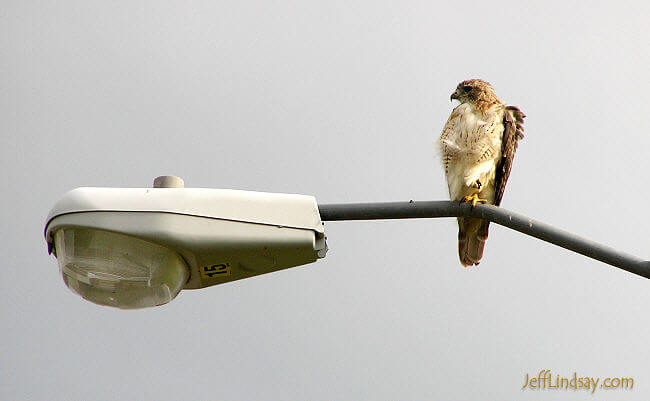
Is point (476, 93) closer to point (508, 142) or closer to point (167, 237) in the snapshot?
point (508, 142)

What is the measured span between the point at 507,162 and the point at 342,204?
11.7 feet

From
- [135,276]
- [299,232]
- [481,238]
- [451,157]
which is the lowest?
[135,276]

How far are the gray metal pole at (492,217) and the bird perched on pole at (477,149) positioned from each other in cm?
283

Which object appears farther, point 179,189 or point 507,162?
point 507,162

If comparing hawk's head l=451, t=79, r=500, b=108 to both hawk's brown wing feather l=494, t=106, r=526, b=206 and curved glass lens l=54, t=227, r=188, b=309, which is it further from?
curved glass lens l=54, t=227, r=188, b=309

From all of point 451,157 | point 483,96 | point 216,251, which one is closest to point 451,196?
point 451,157

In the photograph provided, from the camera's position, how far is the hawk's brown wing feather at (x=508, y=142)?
6702 mm

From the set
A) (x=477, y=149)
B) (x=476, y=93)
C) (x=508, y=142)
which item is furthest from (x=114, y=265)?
(x=476, y=93)

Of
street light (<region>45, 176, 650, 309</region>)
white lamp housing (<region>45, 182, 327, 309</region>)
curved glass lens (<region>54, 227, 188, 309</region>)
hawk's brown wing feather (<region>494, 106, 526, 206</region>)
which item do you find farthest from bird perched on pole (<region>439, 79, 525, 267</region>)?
curved glass lens (<region>54, 227, 188, 309</region>)

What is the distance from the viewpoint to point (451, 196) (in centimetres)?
679

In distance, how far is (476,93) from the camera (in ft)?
22.8

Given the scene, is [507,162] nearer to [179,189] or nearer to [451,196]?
[451,196]

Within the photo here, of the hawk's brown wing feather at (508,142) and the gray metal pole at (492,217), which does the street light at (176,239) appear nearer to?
the gray metal pole at (492,217)

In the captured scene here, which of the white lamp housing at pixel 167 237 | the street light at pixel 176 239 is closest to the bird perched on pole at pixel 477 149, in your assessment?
the street light at pixel 176 239
